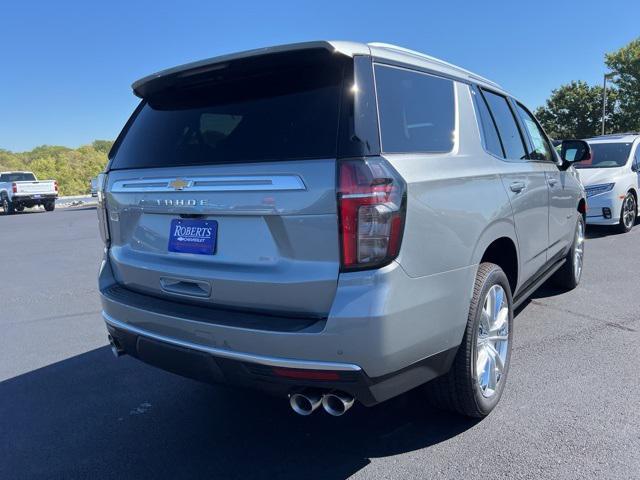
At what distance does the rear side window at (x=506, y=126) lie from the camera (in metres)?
3.63

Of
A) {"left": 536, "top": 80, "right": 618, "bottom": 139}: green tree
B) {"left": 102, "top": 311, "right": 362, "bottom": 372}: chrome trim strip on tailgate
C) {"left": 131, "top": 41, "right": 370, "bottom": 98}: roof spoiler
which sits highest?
{"left": 536, "top": 80, "right": 618, "bottom": 139}: green tree

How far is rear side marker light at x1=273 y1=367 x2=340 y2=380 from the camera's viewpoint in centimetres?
217

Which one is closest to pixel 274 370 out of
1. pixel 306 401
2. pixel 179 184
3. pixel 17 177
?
pixel 306 401

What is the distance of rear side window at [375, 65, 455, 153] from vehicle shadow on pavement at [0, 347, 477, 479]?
1.58 metres

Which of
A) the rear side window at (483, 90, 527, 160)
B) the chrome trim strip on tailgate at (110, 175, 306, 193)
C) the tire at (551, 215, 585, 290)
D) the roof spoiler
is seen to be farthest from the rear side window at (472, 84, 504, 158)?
the tire at (551, 215, 585, 290)

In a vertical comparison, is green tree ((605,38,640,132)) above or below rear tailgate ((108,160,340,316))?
above

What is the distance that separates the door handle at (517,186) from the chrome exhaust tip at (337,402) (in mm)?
1813

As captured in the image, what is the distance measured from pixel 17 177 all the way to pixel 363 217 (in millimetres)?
29141

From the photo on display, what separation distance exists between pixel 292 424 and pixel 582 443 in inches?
61.8

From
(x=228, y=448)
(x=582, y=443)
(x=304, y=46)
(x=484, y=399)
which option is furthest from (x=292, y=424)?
(x=304, y=46)

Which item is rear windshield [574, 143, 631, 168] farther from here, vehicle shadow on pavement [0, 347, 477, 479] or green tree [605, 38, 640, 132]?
green tree [605, 38, 640, 132]

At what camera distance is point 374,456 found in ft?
8.93

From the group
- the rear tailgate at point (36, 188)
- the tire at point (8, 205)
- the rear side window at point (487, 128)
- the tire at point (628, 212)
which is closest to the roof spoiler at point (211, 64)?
the rear side window at point (487, 128)

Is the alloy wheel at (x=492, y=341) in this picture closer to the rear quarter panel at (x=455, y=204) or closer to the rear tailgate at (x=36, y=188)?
the rear quarter panel at (x=455, y=204)
